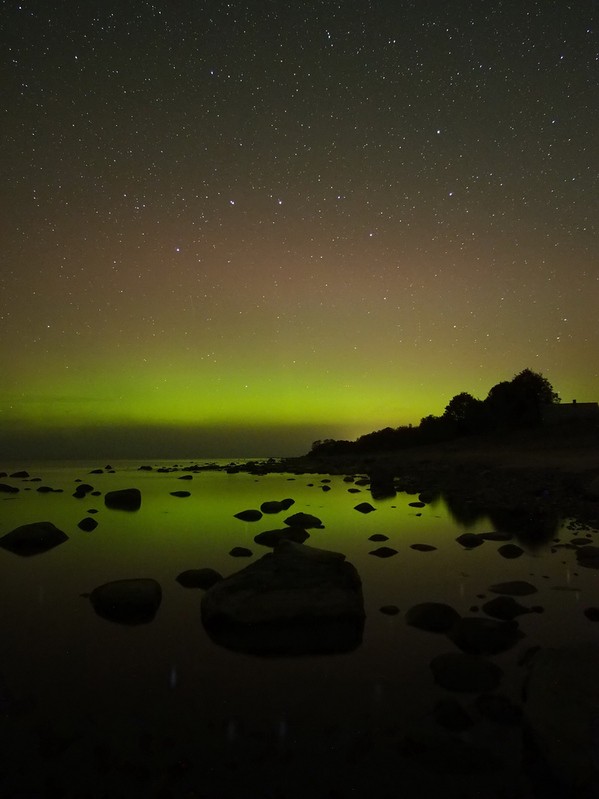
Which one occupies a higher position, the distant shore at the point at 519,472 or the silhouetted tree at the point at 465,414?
the silhouetted tree at the point at 465,414

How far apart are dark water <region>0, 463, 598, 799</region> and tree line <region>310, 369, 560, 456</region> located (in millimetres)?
51208

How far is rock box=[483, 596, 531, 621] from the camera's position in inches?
280

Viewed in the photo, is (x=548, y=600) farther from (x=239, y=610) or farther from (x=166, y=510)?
(x=166, y=510)

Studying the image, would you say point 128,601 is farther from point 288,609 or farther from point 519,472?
point 519,472

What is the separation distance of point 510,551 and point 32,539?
1210 cm

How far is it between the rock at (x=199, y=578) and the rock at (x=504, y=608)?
4.77 metres

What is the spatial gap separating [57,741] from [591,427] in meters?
49.5

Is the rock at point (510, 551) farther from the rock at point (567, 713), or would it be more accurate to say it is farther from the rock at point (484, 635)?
the rock at point (567, 713)

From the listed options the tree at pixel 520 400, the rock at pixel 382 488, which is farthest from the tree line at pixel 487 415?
the rock at pixel 382 488

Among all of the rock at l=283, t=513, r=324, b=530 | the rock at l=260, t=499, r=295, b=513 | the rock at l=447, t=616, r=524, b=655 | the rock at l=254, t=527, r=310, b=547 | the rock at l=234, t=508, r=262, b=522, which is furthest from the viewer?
the rock at l=260, t=499, r=295, b=513

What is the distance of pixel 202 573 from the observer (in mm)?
9555

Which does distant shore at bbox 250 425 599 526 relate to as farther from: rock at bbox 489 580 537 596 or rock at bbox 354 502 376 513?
rock at bbox 489 580 537 596

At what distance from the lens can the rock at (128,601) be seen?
7516mm

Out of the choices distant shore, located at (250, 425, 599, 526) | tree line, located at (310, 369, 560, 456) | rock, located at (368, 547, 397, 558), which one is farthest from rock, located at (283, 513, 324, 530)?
tree line, located at (310, 369, 560, 456)
